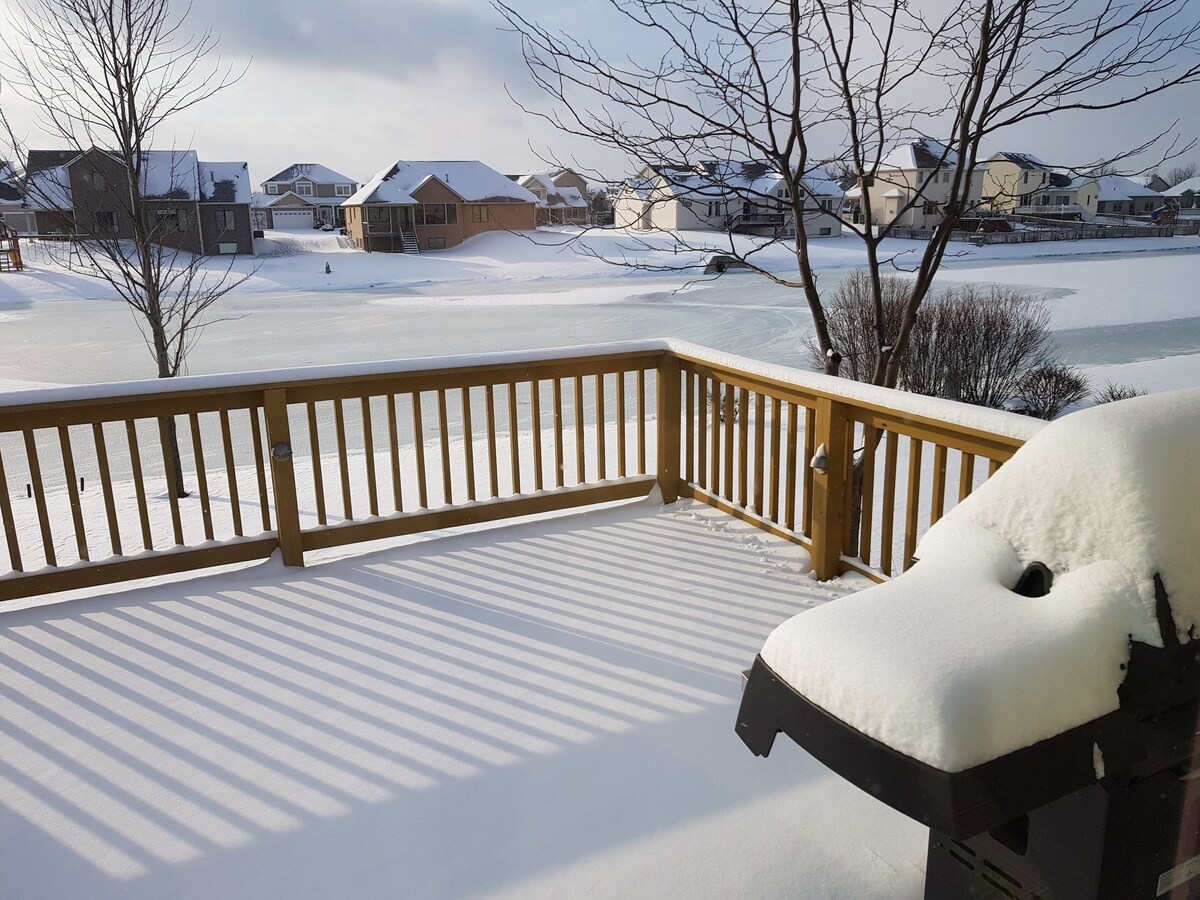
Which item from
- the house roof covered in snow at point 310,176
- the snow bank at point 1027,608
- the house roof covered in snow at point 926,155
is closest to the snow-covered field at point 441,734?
the snow bank at point 1027,608

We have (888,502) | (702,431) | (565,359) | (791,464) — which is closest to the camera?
(888,502)

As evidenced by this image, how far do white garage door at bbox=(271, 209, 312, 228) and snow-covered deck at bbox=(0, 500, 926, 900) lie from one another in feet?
209

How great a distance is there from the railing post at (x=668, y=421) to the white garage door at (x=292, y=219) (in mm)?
62976

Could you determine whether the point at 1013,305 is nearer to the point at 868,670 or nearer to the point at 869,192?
the point at 869,192

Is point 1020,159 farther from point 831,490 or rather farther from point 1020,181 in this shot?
point 831,490

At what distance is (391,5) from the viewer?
721 centimetres

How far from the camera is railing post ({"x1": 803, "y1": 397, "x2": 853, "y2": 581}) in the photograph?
343 cm

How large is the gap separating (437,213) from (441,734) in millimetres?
39444

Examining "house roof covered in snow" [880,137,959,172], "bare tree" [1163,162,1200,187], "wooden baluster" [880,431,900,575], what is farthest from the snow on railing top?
"bare tree" [1163,162,1200,187]

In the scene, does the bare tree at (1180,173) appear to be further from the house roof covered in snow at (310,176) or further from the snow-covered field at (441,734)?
the house roof covered in snow at (310,176)

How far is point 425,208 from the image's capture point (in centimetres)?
3906

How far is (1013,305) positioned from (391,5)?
31.3 feet

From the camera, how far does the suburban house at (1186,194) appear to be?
5.36 m

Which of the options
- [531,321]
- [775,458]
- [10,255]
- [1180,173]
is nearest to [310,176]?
[10,255]
